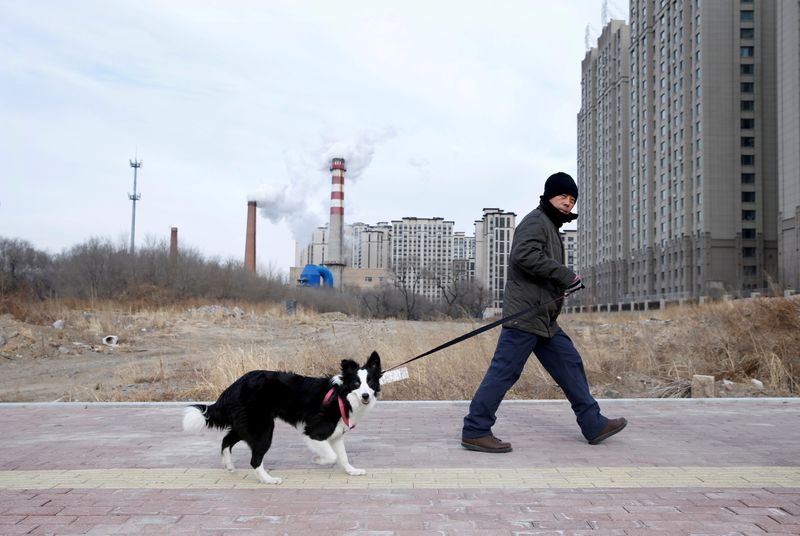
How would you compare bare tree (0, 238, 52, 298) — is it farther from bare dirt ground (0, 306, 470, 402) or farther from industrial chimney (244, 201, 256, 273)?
bare dirt ground (0, 306, 470, 402)

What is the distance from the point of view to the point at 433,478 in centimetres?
452

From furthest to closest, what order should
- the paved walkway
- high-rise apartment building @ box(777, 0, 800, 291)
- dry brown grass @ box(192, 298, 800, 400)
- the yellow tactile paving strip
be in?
high-rise apartment building @ box(777, 0, 800, 291)
dry brown grass @ box(192, 298, 800, 400)
the yellow tactile paving strip
the paved walkway

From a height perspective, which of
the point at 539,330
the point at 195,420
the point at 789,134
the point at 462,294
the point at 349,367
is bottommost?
the point at 195,420

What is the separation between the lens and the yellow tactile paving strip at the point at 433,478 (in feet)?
14.2

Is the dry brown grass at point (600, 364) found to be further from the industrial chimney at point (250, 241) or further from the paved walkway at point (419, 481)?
the industrial chimney at point (250, 241)

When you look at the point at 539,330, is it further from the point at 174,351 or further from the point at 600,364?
the point at 174,351

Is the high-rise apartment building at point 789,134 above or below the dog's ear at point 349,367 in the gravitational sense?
above

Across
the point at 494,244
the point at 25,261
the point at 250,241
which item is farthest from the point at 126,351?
the point at 494,244

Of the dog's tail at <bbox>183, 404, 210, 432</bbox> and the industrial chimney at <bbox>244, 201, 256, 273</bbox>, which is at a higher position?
the industrial chimney at <bbox>244, 201, 256, 273</bbox>

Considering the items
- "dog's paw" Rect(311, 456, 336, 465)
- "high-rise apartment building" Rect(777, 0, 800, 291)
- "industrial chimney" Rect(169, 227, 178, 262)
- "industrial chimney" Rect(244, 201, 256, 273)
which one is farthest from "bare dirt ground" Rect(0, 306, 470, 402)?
"high-rise apartment building" Rect(777, 0, 800, 291)

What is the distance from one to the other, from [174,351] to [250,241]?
4352cm

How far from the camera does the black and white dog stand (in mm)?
4574

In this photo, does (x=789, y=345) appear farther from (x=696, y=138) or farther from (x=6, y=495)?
(x=696, y=138)

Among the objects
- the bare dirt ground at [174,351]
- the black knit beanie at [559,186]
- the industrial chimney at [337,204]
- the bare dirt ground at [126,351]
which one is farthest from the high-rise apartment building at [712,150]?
the black knit beanie at [559,186]
